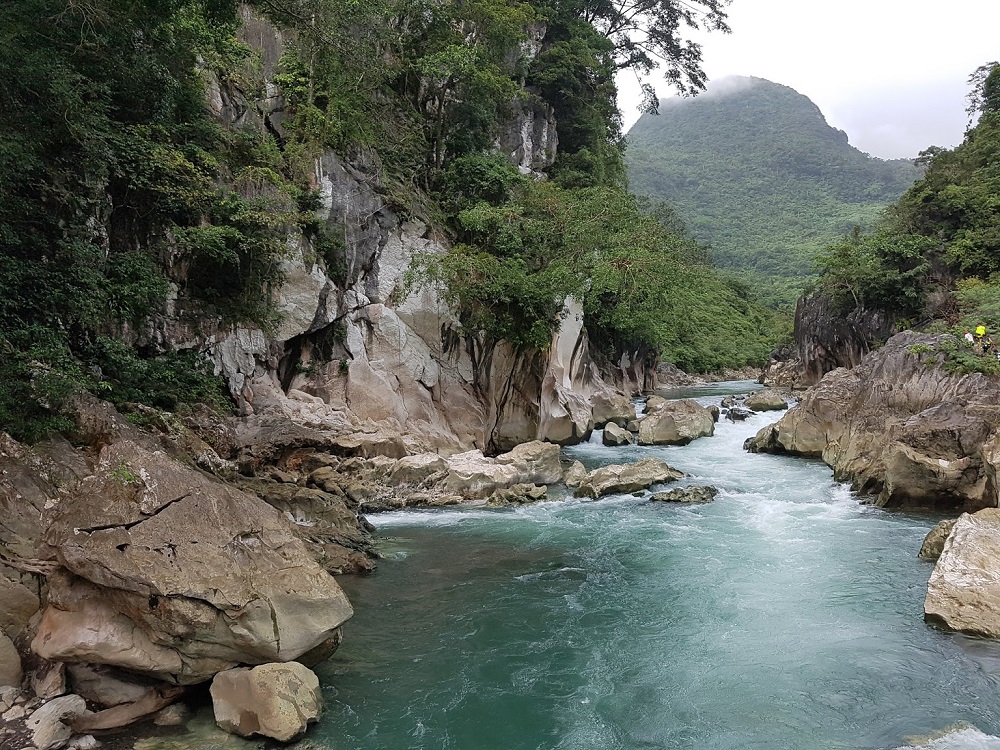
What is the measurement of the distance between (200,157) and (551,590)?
33.4ft

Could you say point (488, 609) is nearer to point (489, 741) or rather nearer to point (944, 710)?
point (489, 741)

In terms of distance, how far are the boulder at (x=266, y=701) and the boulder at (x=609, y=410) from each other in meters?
18.4

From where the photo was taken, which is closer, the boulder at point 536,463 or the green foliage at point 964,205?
the boulder at point 536,463

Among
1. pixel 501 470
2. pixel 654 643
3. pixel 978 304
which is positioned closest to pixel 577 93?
pixel 978 304

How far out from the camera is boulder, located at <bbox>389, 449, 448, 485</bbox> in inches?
520

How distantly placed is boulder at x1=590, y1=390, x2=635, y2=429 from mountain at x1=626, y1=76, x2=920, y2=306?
1997 inches

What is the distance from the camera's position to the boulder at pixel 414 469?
13.2 m

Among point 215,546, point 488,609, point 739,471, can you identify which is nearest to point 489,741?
point 488,609

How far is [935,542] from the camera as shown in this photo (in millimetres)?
9258

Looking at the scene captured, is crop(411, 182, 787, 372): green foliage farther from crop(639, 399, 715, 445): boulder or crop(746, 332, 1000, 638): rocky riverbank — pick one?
crop(746, 332, 1000, 638): rocky riverbank

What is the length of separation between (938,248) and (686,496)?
1727 centimetres

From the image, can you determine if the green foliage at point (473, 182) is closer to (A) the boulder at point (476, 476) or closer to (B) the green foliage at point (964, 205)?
(A) the boulder at point (476, 476)

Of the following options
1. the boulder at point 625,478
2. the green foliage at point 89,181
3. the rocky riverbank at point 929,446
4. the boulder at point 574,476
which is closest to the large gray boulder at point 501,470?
the boulder at point 574,476

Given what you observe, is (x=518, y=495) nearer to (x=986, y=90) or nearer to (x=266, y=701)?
(x=266, y=701)
